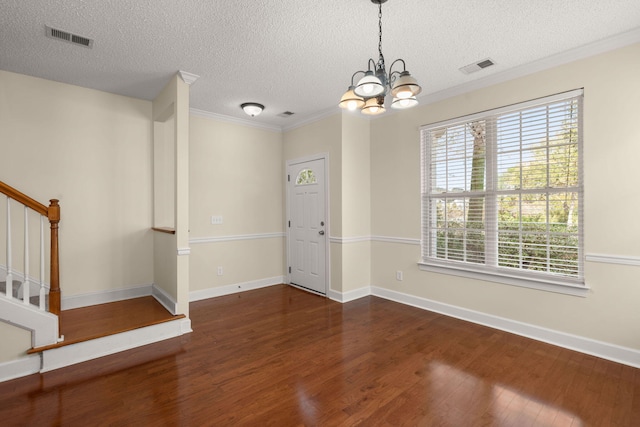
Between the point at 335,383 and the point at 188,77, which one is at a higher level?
the point at 188,77

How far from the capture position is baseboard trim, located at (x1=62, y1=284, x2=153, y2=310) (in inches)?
147

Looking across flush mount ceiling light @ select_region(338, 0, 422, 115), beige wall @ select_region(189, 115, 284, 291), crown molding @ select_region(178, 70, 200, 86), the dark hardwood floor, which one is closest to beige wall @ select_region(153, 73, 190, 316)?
crown molding @ select_region(178, 70, 200, 86)

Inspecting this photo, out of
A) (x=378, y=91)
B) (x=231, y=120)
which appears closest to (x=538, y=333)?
(x=378, y=91)

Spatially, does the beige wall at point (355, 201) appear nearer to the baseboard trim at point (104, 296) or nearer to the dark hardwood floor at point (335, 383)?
the dark hardwood floor at point (335, 383)

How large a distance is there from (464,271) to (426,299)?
657 mm

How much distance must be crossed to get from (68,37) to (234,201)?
9.09 ft

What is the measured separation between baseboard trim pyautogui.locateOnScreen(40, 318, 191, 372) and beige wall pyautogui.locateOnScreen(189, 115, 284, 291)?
127 centimetres

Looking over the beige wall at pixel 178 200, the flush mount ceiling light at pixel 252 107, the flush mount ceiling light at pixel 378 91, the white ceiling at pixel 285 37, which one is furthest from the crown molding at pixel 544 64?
the beige wall at pixel 178 200

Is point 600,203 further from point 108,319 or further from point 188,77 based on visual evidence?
point 108,319

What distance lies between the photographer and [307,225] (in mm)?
5086

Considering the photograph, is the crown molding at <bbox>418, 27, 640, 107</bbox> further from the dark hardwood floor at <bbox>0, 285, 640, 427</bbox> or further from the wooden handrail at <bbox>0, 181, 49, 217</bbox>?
the wooden handrail at <bbox>0, 181, 49, 217</bbox>

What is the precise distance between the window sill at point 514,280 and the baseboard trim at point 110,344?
3.03m

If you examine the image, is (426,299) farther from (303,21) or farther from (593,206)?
(303,21)

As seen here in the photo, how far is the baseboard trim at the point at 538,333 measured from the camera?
2709mm
